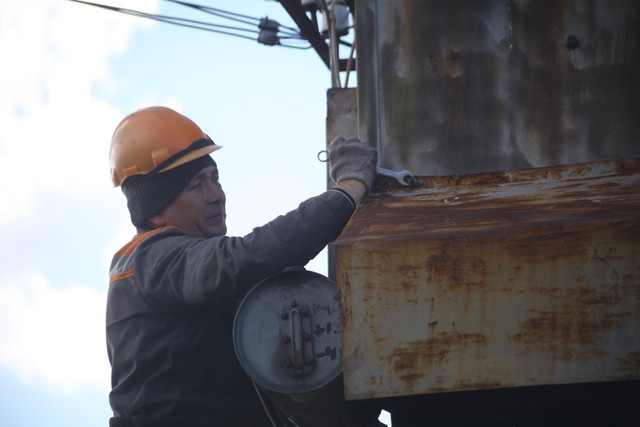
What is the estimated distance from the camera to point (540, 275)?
1.81 metres

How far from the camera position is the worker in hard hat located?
2.49 m

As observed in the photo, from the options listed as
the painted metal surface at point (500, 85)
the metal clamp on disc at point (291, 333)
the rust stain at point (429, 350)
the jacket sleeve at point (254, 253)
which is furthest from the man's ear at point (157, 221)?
the rust stain at point (429, 350)

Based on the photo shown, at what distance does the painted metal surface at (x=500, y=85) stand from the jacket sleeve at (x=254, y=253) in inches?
21.3

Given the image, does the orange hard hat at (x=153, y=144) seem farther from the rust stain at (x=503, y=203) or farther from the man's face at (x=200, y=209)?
the rust stain at (x=503, y=203)

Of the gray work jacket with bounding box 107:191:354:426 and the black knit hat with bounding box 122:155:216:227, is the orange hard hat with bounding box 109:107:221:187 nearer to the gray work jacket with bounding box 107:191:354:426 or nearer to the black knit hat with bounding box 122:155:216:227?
the black knit hat with bounding box 122:155:216:227

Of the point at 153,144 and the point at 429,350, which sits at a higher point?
the point at 153,144

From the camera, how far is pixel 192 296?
2568 mm

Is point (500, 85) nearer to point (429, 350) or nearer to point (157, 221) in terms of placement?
point (429, 350)

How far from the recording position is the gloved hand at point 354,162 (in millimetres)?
2705

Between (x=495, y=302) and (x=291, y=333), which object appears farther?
(x=291, y=333)

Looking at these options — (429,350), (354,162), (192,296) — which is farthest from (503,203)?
(192,296)

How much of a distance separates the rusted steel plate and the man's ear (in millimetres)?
1483

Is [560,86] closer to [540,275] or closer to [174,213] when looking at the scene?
[540,275]

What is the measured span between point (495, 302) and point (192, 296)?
1170 millimetres
